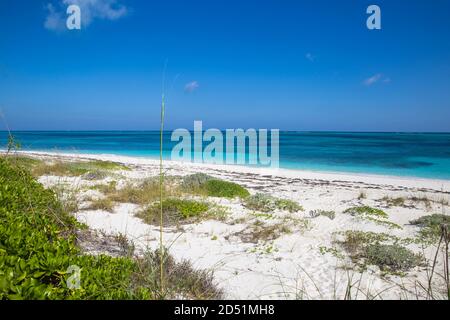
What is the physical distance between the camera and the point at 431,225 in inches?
307

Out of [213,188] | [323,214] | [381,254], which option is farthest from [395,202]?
[381,254]

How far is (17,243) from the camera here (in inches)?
118

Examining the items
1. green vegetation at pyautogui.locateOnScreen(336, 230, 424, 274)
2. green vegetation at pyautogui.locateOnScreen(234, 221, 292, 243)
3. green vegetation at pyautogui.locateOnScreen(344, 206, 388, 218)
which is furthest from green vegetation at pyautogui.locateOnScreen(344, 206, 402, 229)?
green vegetation at pyautogui.locateOnScreen(234, 221, 292, 243)

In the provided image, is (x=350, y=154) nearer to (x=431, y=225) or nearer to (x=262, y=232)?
(x=431, y=225)

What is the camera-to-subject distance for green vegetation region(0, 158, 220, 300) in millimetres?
2434

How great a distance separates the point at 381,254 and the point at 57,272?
520cm

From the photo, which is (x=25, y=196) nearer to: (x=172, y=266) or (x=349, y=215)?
(x=172, y=266)

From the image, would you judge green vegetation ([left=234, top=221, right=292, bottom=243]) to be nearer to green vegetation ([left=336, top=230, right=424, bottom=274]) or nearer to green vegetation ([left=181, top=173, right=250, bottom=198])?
green vegetation ([left=336, top=230, right=424, bottom=274])

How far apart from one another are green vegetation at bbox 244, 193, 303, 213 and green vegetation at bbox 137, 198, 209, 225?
180 centimetres

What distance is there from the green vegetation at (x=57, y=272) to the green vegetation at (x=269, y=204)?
5.39 metres

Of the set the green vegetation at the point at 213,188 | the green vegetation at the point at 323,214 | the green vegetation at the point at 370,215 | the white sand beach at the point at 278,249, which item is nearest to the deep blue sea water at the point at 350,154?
the white sand beach at the point at 278,249

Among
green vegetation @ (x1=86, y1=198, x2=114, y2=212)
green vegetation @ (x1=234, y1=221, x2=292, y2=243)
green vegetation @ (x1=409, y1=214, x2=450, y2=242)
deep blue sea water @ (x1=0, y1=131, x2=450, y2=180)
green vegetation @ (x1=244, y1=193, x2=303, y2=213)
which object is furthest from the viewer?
deep blue sea water @ (x1=0, y1=131, x2=450, y2=180)

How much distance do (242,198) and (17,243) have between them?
854cm
